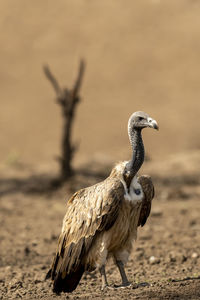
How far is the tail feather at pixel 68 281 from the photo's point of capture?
6180mm

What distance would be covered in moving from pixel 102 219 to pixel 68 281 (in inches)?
31.9

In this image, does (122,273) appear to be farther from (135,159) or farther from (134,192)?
(135,159)

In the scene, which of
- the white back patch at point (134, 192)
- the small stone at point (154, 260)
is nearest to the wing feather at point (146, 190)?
the white back patch at point (134, 192)

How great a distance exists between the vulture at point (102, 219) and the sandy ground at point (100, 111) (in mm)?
2771

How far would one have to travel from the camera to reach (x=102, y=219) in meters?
5.99

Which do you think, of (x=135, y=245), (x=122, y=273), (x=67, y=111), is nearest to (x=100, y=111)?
(x=67, y=111)

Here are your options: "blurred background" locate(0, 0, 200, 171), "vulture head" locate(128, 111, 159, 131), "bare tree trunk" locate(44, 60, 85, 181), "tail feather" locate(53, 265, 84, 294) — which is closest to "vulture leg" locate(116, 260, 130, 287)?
"tail feather" locate(53, 265, 84, 294)

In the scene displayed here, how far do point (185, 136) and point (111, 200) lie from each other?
760 inches

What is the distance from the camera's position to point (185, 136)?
24.9m

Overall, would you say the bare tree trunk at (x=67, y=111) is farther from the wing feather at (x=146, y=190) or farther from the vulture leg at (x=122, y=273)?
the vulture leg at (x=122, y=273)

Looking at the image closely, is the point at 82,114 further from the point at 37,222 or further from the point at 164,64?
the point at 37,222

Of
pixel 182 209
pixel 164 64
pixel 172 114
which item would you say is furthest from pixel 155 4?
pixel 182 209

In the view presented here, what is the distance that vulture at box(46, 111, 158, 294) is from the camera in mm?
6004

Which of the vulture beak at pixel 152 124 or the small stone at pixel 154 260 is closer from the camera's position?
the vulture beak at pixel 152 124
